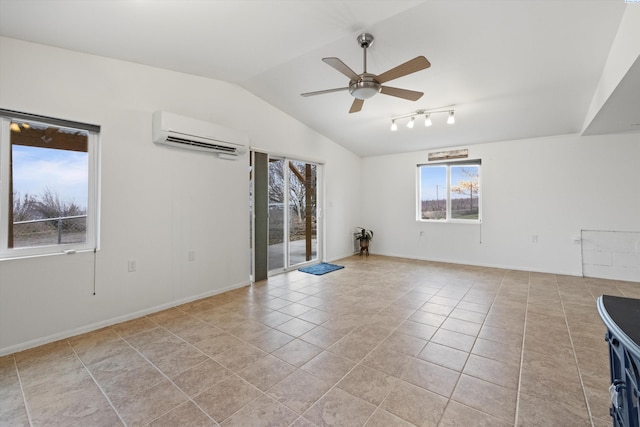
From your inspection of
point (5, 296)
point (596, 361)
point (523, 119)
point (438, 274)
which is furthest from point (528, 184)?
point (5, 296)

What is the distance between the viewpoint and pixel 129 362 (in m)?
2.24

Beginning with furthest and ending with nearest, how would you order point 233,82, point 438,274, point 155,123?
point 438,274 < point 233,82 < point 155,123

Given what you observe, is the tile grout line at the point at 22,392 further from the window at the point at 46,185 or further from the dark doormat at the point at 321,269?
the dark doormat at the point at 321,269

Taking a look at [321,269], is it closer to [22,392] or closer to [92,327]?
[92,327]

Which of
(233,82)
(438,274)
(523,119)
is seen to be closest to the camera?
(233,82)

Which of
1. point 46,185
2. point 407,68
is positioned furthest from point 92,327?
point 407,68

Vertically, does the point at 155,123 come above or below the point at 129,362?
above

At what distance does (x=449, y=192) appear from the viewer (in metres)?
5.98

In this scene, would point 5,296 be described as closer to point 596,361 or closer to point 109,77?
point 109,77

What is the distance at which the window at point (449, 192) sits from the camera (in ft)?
18.7

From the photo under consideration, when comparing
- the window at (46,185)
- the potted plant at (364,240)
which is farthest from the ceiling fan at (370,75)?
the potted plant at (364,240)

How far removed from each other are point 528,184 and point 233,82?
5334 millimetres

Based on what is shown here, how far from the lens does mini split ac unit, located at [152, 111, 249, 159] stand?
3172 millimetres

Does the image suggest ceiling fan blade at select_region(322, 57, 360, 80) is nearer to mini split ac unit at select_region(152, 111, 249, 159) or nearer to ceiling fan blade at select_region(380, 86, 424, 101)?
ceiling fan blade at select_region(380, 86, 424, 101)
